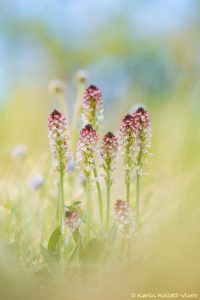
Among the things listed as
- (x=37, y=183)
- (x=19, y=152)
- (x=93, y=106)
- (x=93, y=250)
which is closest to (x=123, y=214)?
(x=93, y=250)

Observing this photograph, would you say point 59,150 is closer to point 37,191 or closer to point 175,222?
point 175,222

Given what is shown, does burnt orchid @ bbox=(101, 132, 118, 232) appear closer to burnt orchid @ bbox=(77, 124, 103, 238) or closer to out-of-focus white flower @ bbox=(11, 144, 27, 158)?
burnt orchid @ bbox=(77, 124, 103, 238)

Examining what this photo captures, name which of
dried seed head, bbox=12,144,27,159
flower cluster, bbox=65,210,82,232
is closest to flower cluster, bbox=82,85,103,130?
flower cluster, bbox=65,210,82,232

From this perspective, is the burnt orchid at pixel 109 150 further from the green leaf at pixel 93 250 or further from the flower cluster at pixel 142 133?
the green leaf at pixel 93 250

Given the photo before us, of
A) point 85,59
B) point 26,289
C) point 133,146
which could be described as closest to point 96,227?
point 133,146

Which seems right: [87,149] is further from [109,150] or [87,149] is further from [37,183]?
[37,183]

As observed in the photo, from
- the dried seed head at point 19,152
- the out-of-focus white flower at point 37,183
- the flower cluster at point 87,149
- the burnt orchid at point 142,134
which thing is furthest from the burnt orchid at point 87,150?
the dried seed head at point 19,152
